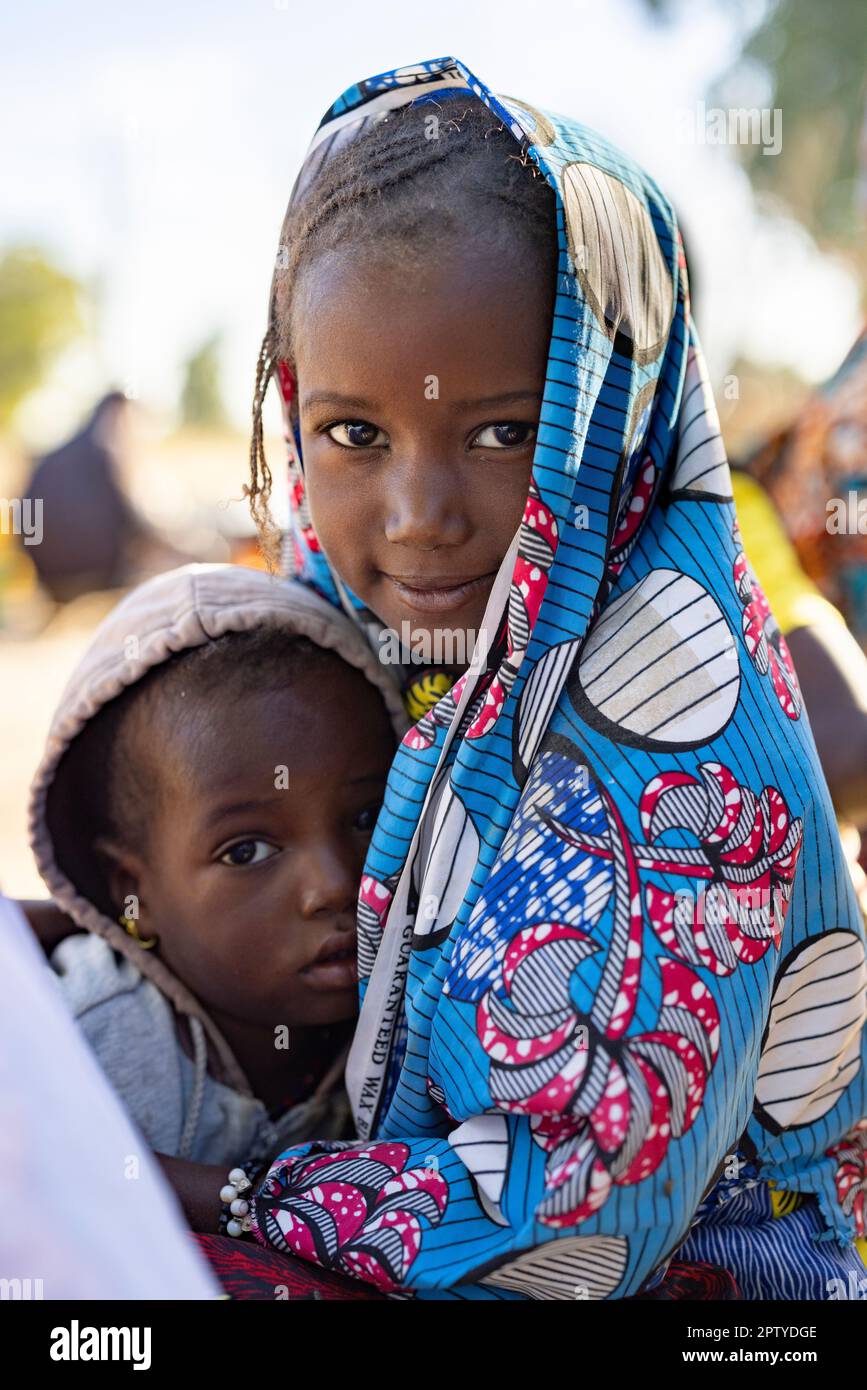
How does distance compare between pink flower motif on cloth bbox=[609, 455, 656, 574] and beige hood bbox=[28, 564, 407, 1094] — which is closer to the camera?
pink flower motif on cloth bbox=[609, 455, 656, 574]

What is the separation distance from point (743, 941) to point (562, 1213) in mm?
335

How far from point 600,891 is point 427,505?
20.1 inches

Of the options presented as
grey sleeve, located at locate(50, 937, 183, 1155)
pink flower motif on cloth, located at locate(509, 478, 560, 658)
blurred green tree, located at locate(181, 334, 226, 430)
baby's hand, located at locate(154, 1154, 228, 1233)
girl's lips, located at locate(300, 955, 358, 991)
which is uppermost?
blurred green tree, located at locate(181, 334, 226, 430)

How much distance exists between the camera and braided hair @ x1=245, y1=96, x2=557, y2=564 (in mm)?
1550

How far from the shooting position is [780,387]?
2598cm

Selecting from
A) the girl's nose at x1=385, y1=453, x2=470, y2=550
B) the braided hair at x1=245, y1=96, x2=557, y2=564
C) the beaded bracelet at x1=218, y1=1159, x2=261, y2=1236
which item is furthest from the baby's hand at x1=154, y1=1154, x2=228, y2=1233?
the braided hair at x1=245, y1=96, x2=557, y2=564

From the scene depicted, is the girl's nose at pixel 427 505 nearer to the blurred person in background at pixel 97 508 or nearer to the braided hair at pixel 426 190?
the braided hair at pixel 426 190

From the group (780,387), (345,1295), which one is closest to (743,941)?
(345,1295)

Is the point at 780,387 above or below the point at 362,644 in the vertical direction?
above

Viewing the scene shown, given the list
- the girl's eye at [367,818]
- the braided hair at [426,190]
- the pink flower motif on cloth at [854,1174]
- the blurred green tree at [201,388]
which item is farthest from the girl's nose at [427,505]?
the blurred green tree at [201,388]

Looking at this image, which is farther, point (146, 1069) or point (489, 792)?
point (146, 1069)

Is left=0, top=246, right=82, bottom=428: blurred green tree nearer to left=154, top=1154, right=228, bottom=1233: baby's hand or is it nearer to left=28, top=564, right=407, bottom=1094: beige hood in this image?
left=28, top=564, right=407, bottom=1094: beige hood

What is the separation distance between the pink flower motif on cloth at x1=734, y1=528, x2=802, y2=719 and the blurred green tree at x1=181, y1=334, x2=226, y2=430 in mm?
43803
